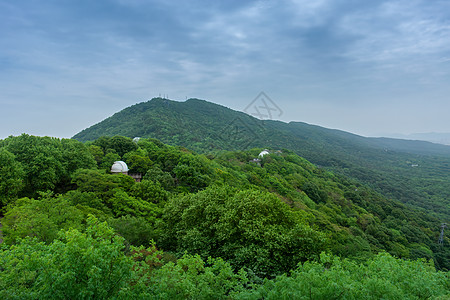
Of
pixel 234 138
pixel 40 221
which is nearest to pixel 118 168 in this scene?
pixel 40 221

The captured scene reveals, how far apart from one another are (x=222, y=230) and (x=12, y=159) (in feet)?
62.1

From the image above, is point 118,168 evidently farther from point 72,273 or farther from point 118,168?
point 72,273

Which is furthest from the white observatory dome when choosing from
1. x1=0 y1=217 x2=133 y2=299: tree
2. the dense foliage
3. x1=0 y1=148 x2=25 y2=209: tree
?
x1=0 y1=217 x2=133 y2=299: tree

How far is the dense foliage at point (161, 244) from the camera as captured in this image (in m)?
6.94

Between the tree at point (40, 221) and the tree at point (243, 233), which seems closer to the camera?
the tree at point (40, 221)

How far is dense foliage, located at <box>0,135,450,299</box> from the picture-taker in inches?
273

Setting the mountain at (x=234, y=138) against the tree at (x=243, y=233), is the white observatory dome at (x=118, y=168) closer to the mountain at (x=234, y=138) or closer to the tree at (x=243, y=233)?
the tree at (x=243, y=233)

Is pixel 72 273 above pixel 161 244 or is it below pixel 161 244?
above

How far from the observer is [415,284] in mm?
8617

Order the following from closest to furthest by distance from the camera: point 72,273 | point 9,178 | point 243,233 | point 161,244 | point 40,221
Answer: point 72,273 < point 40,221 < point 243,233 < point 161,244 < point 9,178

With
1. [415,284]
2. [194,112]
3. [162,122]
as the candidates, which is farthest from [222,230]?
[194,112]

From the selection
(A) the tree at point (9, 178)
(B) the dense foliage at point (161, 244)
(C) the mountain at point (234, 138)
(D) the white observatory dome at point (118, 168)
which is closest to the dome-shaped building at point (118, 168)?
(D) the white observatory dome at point (118, 168)

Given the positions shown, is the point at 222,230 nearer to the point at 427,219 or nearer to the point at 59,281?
the point at 59,281

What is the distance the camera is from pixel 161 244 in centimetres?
1619
